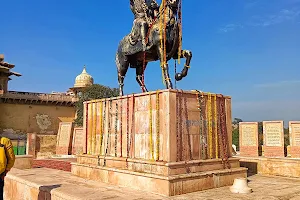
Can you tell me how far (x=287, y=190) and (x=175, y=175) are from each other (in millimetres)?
2154

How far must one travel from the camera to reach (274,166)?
8281mm

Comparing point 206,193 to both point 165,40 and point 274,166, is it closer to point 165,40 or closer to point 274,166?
point 165,40

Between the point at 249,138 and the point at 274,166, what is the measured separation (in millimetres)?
5306

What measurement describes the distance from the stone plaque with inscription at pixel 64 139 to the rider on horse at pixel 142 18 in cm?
1062

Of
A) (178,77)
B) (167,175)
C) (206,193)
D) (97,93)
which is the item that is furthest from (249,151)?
(97,93)

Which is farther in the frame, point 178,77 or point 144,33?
point 144,33

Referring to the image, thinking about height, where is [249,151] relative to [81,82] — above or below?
below

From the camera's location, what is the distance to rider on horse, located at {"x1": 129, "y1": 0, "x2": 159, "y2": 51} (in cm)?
753

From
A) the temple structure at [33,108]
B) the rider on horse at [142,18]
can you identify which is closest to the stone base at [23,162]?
the rider on horse at [142,18]

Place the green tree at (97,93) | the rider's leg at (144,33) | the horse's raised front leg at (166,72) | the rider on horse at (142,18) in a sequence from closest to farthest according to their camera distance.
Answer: the horse's raised front leg at (166,72) < the rider's leg at (144,33) < the rider on horse at (142,18) < the green tree at (97,93)

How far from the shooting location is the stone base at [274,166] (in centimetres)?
791

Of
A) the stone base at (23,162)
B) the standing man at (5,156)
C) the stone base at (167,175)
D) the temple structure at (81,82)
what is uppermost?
the temple structure at (81,82)

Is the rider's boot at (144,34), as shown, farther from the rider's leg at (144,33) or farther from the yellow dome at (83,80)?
the yellow dome at (83,80)

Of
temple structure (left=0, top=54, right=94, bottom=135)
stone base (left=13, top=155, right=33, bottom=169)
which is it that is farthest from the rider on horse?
temple structure (left=0, top=54, right=94, bottom=135)
